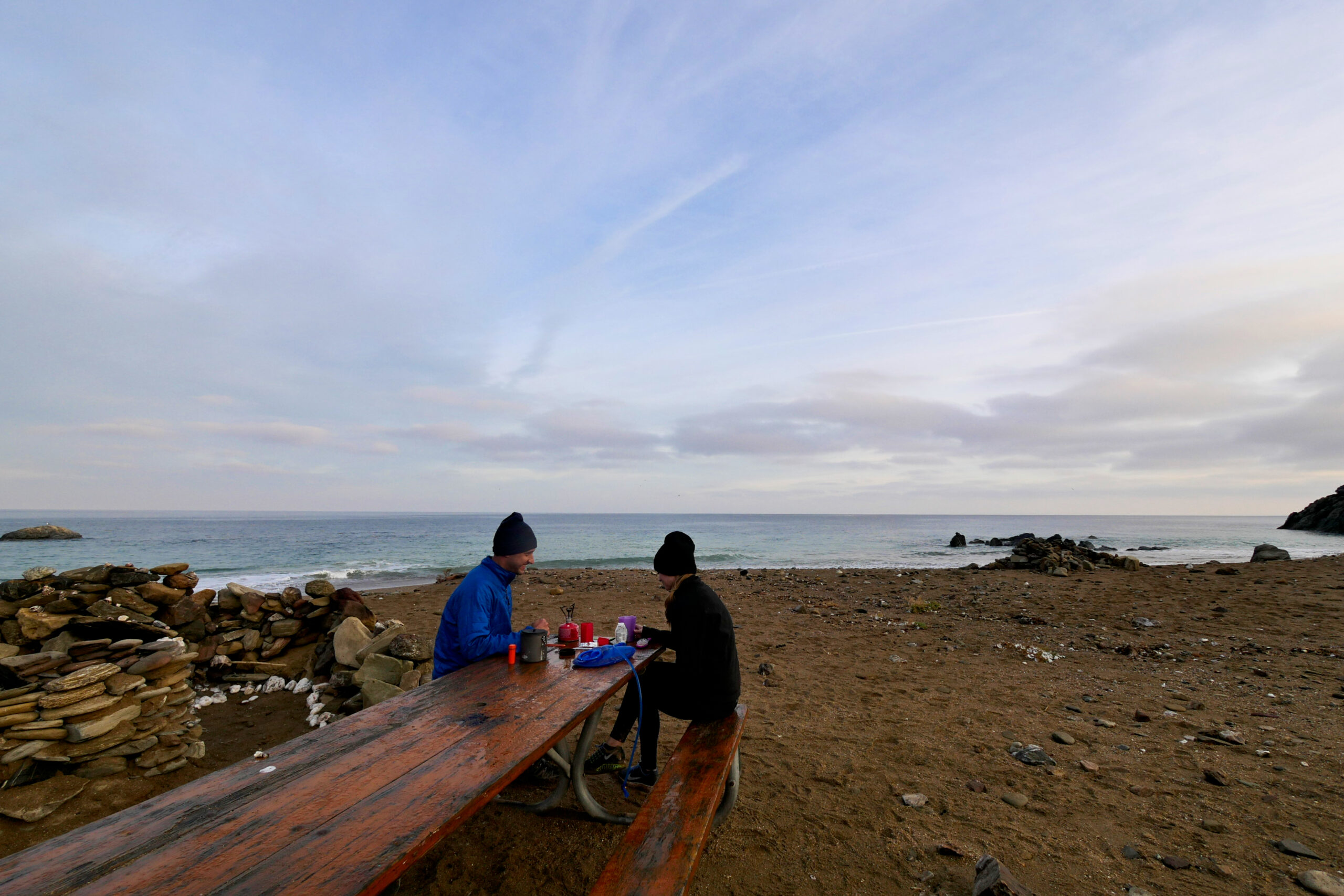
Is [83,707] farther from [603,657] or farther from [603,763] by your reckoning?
[603,657]

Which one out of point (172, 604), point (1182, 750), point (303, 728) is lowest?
point (303, 728)

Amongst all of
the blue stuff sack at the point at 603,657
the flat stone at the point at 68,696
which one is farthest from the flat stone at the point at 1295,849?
the flat stone at the point at 68,696

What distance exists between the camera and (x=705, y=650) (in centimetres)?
410

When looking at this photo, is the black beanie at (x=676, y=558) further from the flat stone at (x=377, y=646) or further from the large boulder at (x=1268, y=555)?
the large boulder at (x=1268, y=555)

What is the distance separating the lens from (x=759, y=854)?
370 cm

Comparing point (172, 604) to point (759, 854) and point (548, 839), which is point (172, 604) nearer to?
point (548, 839)

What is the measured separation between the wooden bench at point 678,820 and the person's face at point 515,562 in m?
1.58

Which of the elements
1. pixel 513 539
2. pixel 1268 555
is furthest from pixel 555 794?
pixel 1268 555

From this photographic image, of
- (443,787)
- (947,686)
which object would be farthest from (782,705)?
(443,787)

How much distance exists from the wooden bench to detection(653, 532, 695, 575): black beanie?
102 centimetres

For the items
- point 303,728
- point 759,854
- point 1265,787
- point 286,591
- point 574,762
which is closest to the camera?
point 759,854

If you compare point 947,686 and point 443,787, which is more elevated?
point 443,787

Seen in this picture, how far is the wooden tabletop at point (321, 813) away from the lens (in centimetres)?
178

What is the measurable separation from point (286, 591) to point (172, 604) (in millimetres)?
1171
